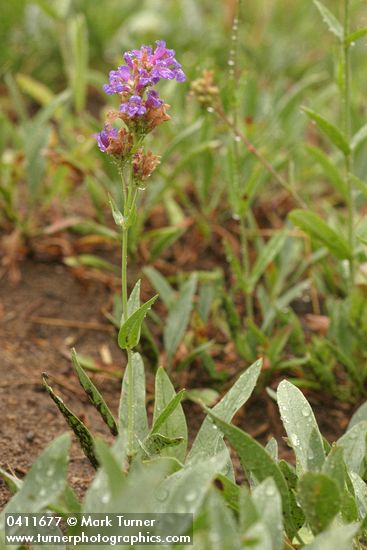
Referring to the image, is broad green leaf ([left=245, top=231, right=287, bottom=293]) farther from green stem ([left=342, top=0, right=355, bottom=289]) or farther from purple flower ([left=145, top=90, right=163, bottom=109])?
purple flower ([left=145, top=90, right=163, bottom=109])

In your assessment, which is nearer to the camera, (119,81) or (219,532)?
(219,532)

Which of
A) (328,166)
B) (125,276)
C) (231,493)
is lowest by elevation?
(231,493)

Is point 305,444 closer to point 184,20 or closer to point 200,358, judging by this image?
point 200,358

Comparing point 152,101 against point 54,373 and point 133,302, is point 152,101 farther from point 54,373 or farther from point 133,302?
point 54,373

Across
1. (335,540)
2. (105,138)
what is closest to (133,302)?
(105,138)

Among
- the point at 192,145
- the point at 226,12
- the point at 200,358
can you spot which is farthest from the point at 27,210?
the point at 226,12

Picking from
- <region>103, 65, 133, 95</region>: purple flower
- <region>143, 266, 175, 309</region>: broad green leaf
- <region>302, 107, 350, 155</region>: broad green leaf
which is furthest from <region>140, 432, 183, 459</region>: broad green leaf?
<region>302, 107, 350, 155</region>: broad green leaf
